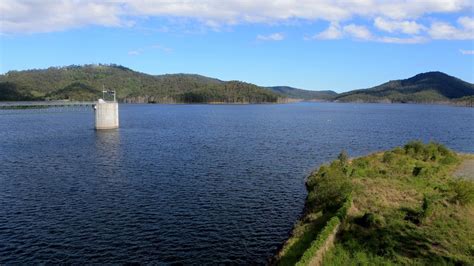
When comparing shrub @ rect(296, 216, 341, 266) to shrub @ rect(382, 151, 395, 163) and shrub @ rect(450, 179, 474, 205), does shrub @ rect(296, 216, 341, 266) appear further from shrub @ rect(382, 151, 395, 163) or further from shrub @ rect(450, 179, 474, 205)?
shrub @ rect(382, 151, 395, 163)

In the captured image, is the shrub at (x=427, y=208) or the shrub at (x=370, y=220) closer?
the shrub at (x=370, y=220)

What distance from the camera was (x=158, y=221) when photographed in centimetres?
4034

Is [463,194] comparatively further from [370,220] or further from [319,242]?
[319,242]

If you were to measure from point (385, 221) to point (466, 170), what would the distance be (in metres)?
30.7

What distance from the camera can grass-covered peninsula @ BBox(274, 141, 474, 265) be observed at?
1057 inches

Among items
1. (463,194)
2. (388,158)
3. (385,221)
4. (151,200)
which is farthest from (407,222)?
(388,158)

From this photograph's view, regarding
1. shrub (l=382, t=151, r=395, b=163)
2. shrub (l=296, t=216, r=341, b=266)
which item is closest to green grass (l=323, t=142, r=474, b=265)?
shrub (l=296, t=216, r=341, b=266)

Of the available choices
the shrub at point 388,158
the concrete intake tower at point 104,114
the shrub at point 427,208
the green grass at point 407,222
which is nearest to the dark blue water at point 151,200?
the green grass at point 407,222

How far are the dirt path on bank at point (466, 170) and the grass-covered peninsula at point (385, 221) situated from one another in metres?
1.84

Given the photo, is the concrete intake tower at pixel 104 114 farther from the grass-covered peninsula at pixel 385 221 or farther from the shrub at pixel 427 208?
the shrub at pixel 427 208

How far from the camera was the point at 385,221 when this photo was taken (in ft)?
106

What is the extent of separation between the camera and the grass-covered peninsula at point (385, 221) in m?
26.8

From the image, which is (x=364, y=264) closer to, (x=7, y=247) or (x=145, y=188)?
(x=7, y=247)

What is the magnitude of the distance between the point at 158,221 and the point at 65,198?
14.9m
